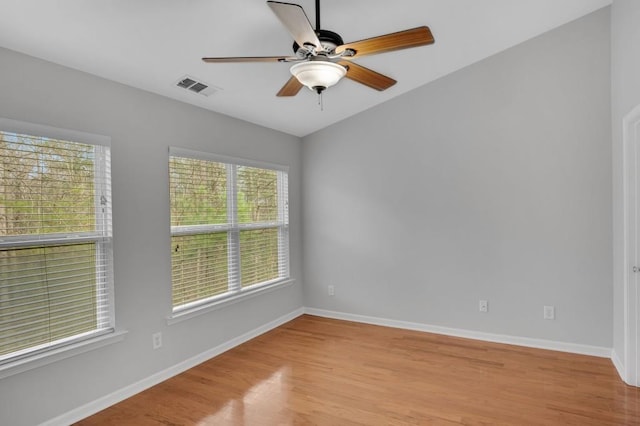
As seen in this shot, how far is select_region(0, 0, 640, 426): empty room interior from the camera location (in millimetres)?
2291

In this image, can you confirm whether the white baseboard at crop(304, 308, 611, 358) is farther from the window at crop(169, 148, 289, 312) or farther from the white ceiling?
the white ceiling

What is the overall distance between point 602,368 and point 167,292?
373 cm

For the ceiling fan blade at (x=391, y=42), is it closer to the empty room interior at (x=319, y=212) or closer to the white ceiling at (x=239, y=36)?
the empty room interior at (x=319, y=212)

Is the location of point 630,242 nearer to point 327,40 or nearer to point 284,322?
point 327,40

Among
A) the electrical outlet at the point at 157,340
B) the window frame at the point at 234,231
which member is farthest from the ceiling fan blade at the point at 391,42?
the electrical outlet at the point at 157,340

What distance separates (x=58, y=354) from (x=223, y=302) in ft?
4.77

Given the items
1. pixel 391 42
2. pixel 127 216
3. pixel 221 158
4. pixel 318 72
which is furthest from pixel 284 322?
pixel 391 42

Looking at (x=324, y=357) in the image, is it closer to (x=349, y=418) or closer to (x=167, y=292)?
(x=349, y=418)

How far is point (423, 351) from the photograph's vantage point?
3611mm

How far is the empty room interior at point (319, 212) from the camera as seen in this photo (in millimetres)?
2291

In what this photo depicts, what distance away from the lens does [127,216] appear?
2.80 m

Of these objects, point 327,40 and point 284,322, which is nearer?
point 327,40

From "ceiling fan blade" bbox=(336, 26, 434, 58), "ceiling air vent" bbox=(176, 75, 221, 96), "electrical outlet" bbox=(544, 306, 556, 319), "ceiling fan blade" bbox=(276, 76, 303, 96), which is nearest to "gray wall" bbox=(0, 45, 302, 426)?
"ceiling air vent" bbox=(176, 75, 221, 96)

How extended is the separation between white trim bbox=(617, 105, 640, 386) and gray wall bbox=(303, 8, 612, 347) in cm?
49
